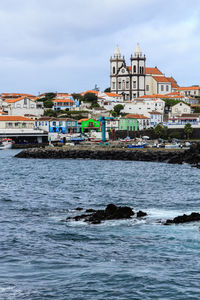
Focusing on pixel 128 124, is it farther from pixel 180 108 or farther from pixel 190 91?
pixel 190 91

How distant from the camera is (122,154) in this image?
8162 cm

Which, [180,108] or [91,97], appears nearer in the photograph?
[180,108]

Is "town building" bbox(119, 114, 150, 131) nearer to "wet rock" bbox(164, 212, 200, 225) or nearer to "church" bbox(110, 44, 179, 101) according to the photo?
"church" bbox(110, 44, 179, 101)

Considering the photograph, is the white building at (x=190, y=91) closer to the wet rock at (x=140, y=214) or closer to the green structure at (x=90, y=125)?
the green structure at (x=90, y=125)

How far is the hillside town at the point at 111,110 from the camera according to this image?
428 ft

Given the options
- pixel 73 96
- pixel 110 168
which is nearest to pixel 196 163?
pixel 110 168

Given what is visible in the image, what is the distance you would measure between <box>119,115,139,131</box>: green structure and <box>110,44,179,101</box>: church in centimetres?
4597

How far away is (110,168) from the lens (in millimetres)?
66375

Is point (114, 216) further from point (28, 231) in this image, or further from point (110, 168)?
point (110, 168)

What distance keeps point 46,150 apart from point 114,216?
61.0m

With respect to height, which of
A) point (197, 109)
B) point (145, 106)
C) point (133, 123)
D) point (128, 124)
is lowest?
point (128, 124)

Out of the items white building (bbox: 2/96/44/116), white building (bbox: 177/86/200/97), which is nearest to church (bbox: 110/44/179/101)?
white building (bbox: 177/86/200/97)

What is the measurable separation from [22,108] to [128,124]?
102 ft

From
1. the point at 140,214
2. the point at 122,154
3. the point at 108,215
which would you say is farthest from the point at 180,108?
the point at 108,215
